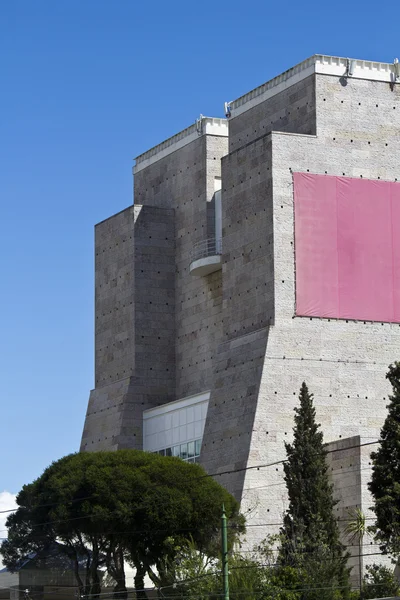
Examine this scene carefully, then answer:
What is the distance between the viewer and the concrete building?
60.5 m

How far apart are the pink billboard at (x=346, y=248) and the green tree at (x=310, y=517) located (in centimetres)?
699

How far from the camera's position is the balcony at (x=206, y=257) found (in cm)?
6769

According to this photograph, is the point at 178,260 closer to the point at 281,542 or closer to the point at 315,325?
the point at 315,325

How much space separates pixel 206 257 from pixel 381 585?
797 inches

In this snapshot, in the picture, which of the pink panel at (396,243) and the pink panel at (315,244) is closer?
the pink panel at (315,244)

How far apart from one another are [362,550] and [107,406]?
1975cm

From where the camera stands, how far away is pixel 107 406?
73188 millimetres

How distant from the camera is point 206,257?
6800cm

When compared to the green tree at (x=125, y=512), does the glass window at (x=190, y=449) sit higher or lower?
higher

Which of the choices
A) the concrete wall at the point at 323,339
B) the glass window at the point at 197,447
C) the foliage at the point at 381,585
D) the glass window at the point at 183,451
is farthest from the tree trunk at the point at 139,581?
the glass window at the point at 183,451

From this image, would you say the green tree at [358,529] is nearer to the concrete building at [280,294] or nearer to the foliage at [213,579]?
the concrete building at [280,294]

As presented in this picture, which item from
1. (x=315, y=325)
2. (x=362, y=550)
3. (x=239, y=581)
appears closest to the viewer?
(x=239, y=581)

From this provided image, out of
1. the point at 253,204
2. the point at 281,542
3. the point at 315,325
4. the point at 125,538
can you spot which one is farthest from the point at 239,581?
the point at 253,204

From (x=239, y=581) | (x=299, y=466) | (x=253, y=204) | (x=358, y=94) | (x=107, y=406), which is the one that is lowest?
(x=239, y=581)
